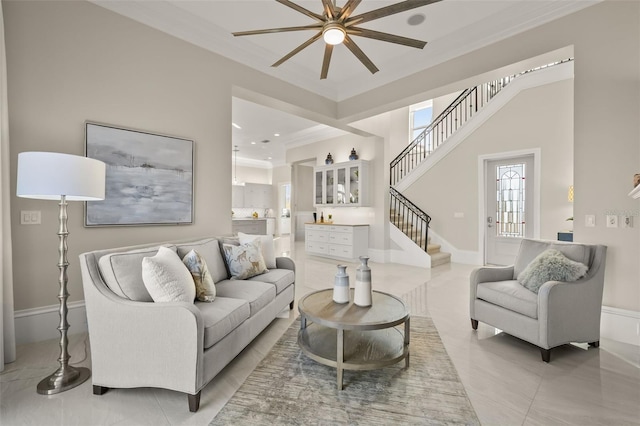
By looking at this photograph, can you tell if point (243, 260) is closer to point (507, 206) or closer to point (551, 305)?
point (551, 305)

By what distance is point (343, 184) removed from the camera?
7.04 metres

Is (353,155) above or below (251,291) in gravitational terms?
above

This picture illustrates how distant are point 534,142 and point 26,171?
23.5ft

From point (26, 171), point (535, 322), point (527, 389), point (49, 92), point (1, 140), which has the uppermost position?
point (49, 92)

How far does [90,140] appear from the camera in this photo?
282 cm

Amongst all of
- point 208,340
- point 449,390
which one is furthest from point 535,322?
point 208,340

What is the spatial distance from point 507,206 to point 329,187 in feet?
12.7

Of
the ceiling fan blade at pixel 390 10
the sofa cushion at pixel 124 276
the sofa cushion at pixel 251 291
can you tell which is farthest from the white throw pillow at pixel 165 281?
the ceiling fan blade at pixel 390 10

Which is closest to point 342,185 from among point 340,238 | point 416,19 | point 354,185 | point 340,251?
point 354,185

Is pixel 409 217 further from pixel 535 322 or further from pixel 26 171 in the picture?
pixel 26 171

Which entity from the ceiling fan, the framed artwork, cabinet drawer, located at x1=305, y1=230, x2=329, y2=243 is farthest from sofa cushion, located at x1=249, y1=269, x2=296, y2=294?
cabinet drawer, located at x1=305, y1=230, x2=329, y2=243

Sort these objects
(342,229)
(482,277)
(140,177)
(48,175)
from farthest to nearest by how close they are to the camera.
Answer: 1. (342,229)
2. (140,177)
3. (482,277)
4. (48,175)

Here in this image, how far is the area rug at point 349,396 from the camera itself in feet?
5.52

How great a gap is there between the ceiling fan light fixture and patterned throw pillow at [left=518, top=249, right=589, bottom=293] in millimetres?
2594
